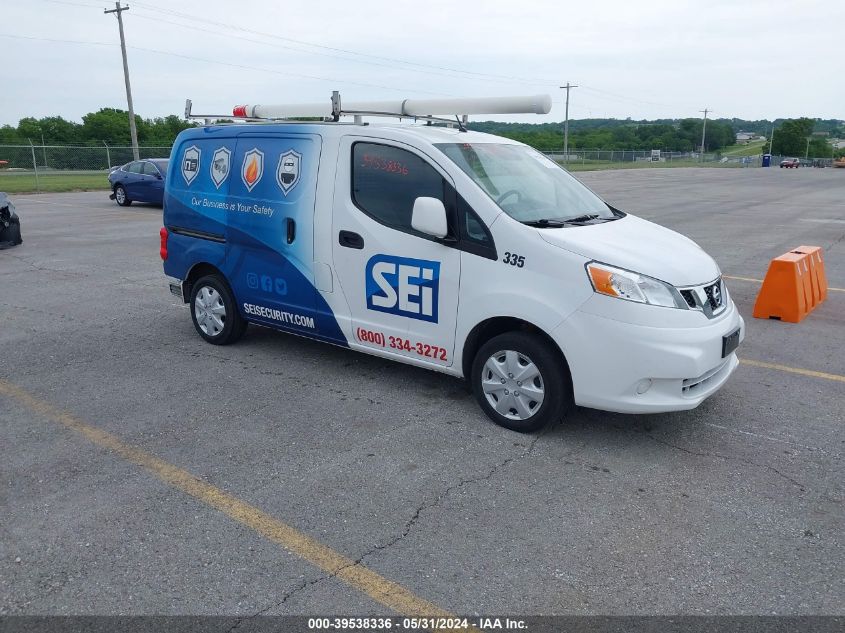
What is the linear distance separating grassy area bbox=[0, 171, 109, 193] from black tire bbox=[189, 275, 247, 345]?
82.9 feet

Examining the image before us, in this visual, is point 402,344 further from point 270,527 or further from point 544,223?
point 270,527

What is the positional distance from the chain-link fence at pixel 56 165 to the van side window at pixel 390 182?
2783 cm

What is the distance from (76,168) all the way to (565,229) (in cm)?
3446

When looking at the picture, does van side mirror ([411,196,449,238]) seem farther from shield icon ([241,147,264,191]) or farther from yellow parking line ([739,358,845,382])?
yellow parking line ([739,358,845,382])

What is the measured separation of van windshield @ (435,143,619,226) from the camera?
Answer: 193 inches

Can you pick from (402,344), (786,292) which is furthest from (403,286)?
(786,292)

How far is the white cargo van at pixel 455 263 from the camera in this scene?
14.3 feet

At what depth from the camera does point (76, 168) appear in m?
34.0

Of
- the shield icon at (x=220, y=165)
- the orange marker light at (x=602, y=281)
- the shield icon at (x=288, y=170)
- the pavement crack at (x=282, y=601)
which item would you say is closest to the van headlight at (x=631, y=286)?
the orange marker light at (x=602, y=281)

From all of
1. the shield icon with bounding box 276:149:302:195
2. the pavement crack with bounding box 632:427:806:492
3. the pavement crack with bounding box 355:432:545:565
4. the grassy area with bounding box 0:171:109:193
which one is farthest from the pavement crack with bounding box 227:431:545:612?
the grassy area with bounding box 0:171:109:193

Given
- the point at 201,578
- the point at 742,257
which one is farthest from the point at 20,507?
the point at 742,257

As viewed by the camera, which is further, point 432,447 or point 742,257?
point 742,257

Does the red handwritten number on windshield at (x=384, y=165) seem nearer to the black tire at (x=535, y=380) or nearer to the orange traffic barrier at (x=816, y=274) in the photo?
the black tire at (x=535, y=380)

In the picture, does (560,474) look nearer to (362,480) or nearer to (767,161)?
(362,480)
